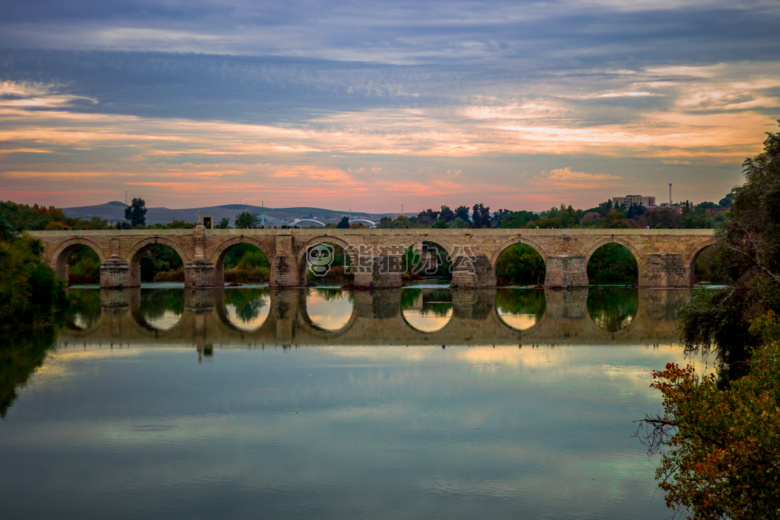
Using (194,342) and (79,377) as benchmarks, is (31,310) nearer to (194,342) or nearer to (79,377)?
(194,342)

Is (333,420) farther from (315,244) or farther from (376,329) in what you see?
(315,244)

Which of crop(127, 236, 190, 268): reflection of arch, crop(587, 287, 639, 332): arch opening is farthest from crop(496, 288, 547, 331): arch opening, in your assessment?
crop(127, 236, 190, 268): reflection of arch

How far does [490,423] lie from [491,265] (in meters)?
21.6

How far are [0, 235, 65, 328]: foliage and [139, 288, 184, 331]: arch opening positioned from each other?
2.80m

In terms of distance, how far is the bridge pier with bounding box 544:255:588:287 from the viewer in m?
30.7

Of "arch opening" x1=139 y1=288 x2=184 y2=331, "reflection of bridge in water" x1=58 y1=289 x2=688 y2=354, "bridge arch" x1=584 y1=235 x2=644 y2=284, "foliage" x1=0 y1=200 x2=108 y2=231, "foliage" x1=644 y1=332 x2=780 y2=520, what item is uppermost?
"foliage" x1=0 y1=200 x2=108 y2=231

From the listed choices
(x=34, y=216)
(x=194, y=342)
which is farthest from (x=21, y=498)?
(x=34, y=216)

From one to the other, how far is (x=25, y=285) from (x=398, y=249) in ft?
53.0

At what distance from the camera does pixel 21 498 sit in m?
7.50

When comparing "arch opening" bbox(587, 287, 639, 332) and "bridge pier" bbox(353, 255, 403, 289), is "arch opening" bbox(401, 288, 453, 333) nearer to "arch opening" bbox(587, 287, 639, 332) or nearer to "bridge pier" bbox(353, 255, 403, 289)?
"bridge pier" bbox(353, 255, 403, 289)

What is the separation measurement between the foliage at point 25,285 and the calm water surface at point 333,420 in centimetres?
113

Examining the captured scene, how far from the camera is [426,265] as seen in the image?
40.2m

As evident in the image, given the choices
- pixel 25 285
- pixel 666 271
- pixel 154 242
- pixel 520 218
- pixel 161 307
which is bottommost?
pixel 161 307

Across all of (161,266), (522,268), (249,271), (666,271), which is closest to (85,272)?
(161,266)
